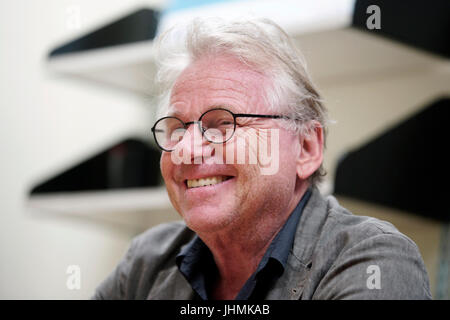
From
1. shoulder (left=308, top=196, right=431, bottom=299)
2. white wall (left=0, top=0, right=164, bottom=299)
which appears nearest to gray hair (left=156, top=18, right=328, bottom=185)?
shoulder (left=308, top=196, right=431, bottom=299)

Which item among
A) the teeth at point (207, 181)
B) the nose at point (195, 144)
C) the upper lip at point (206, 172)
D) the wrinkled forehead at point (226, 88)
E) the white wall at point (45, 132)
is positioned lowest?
the white wall at point (45, 132)

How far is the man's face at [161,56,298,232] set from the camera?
1.06m

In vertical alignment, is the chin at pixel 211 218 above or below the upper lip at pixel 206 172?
below

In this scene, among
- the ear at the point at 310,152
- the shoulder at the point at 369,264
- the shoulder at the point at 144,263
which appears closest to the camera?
the shoulder at the point at 369,264

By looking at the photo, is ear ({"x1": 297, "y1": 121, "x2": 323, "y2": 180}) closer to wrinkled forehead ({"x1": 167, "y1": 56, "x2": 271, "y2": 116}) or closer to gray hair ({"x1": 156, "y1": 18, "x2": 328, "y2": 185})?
gray hair ({"x1": 156, "y1": 18, "x2": 328, "y2": 185})

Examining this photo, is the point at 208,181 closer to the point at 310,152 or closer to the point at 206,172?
the point at 206,172

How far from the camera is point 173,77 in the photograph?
1.21 meters

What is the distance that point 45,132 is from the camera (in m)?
2.60

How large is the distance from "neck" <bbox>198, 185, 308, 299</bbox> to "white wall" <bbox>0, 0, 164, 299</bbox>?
137 cm

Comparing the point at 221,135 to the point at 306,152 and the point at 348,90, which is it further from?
the point at 348,90

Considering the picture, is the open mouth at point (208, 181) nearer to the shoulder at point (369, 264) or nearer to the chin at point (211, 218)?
the chin at point (211, 218)

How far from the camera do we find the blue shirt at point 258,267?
3.53 ft

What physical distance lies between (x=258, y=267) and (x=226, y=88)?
0.30m

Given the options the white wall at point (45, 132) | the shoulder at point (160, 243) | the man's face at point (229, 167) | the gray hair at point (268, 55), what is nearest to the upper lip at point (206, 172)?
the man's face at point (229, 167)
